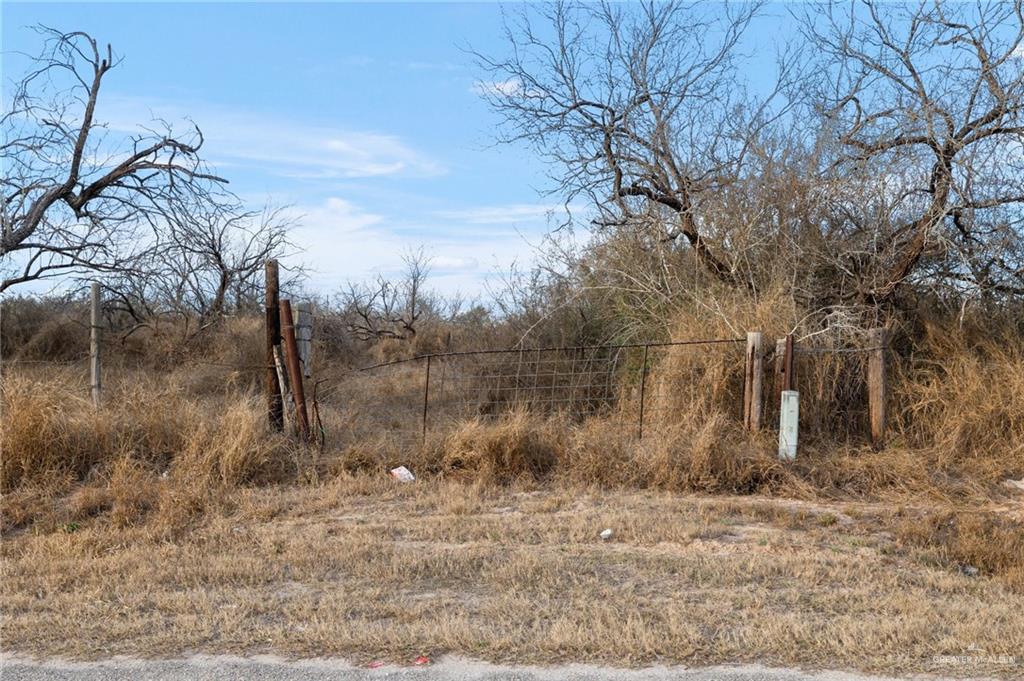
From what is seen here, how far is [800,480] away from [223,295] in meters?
14.9

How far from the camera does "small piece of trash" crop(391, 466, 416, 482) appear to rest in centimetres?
842

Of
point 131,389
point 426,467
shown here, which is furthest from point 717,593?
point 131,389

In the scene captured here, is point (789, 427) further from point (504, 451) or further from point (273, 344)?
point (273, 344)

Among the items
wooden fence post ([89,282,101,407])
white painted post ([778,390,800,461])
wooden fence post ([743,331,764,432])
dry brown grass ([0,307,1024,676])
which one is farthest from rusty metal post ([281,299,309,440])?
white painted post ([778,390,800,461])

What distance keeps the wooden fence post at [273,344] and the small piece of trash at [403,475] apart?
58.7 inches

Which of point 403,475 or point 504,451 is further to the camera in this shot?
point 504,451

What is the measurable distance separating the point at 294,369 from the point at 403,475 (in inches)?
67.0

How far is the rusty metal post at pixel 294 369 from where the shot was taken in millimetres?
9000

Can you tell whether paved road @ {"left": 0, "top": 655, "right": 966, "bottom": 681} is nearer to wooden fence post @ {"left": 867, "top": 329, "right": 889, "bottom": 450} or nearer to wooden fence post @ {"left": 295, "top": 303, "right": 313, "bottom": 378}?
wooden fence post @ {"left": 295, "top": 303, "right": 313, "bottom": 378}

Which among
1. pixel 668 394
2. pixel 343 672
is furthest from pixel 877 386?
pixel 343 672

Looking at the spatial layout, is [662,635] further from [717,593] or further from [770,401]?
[770,401]

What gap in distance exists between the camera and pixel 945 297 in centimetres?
1134

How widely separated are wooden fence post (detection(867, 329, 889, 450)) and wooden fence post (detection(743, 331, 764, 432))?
136cm

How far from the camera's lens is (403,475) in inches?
334
